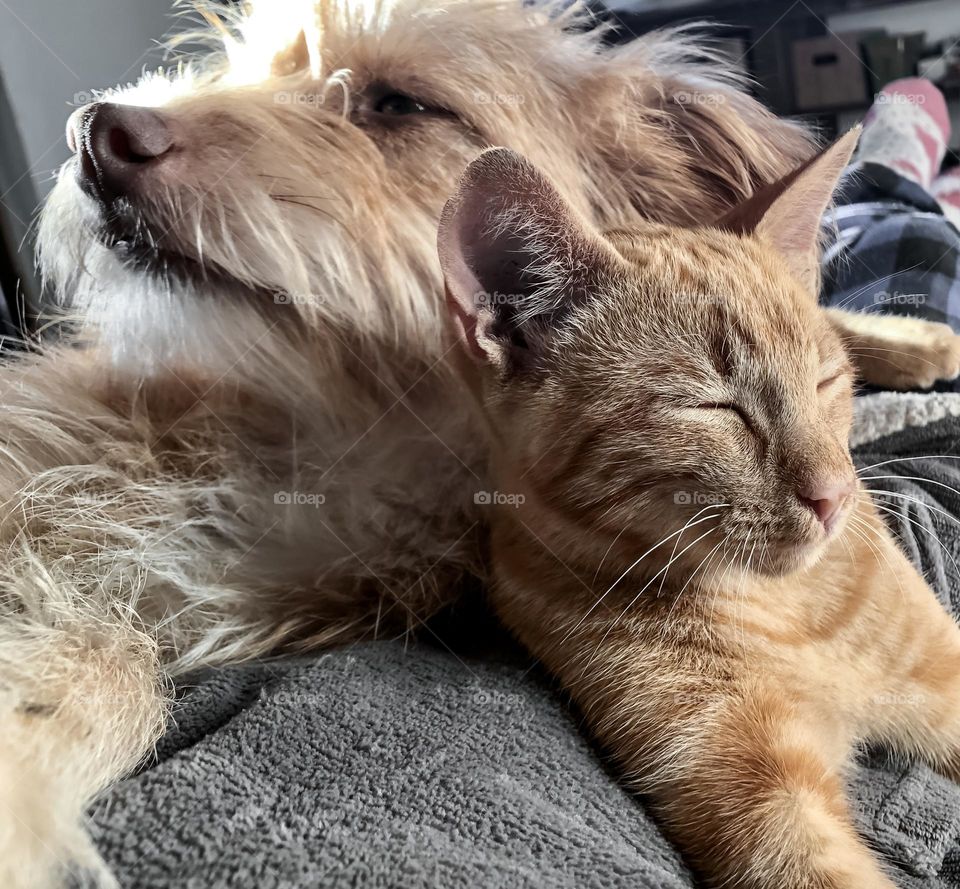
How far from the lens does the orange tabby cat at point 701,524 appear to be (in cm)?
56

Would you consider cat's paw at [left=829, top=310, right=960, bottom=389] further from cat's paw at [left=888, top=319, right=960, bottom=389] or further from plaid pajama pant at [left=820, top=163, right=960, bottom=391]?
plaid pajama pant at [left=820, top=163, right=960, bottom=391]

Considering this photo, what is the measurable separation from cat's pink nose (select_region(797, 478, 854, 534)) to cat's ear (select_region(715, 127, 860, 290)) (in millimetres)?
240

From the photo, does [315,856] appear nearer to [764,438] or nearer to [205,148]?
[764,438]

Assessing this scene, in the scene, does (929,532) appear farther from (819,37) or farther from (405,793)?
(819,37)

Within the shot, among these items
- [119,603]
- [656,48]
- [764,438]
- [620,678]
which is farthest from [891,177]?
[119,603]

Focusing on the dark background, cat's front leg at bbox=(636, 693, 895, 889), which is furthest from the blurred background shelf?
cat's front leg at bbox=(636, 693, 895, 889)

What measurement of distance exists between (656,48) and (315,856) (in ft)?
3.04

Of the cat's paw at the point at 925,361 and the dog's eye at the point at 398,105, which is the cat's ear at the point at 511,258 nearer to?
the dog's eye at the point at 398,105

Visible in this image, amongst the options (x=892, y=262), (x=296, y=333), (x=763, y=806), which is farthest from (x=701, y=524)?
(x=892, y=262)

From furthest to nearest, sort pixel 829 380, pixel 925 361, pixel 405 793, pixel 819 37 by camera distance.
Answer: pixel 819 37, pixel 925 361, pixel 829 380, pixel 405 793

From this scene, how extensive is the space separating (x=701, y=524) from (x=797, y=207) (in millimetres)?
324

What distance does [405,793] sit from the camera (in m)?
0.52

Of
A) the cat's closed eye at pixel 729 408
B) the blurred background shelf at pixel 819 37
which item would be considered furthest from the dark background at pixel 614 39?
the cat's closed eye at pixel 729 408

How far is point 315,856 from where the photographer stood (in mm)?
451
